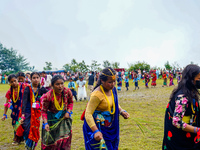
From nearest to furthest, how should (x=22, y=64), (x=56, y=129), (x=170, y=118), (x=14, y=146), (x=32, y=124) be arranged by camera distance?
(x=170, y=118)
(x=56, y=129)
(x=32, y=124)
(x=14, y=146)
(x=22, y=64)

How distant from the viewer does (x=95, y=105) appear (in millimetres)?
2740

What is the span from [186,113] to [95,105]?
1.23 metres

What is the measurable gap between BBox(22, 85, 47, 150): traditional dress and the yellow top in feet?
7.12

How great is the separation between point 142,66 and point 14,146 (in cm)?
3391

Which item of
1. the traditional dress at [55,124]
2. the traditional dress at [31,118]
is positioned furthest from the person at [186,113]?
the traditional dress at [31,118]

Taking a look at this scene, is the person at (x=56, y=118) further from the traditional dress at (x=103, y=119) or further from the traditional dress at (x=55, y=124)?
the traditional dress at (x=103, y=119)

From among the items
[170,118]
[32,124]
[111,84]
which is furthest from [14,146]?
[170,118]

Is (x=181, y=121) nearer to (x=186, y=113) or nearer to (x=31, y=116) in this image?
(x=186, y=113)

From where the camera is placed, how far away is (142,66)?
122 ft

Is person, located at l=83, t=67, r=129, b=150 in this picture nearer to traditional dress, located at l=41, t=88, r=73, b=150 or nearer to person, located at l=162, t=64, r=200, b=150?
person, located at l=162, t=64, r=200, b=150

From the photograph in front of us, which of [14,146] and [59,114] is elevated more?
[59,114]

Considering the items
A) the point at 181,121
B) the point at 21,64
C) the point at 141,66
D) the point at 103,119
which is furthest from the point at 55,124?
the point at 21,64

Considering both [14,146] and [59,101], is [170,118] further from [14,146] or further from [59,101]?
[14,146]

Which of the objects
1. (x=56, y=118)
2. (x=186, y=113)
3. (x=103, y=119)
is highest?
(x=186, y=113)
